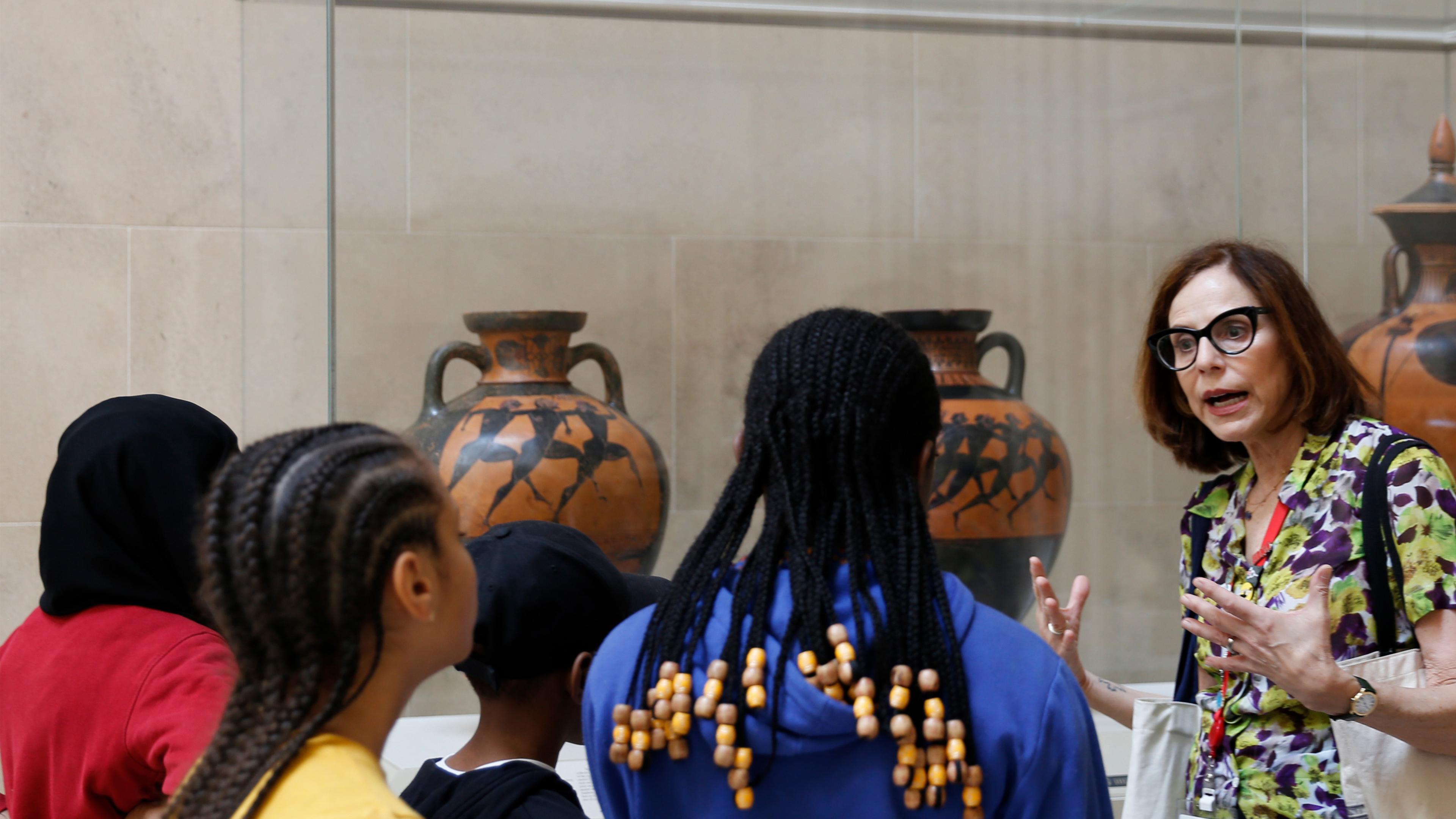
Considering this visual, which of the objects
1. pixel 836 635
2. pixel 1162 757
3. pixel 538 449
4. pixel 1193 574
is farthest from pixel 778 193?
Answer: pixel 836 635

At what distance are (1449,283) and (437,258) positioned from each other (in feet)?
5.91

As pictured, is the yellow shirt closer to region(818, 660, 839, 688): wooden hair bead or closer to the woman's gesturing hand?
region(818, 660, 839, 688): wooden hair bead

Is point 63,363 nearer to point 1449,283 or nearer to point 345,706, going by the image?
point 345,706

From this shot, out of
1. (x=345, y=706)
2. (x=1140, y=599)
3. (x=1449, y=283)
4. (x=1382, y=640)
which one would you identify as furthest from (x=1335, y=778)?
(x=1140, y=599)

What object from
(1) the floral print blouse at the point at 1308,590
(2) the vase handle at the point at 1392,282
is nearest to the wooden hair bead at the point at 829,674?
(1) the floral print blouse at the point at 1308,590

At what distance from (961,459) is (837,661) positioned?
1.62 meters

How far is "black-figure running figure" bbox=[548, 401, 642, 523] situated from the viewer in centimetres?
225

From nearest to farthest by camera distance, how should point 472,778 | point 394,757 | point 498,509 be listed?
point 472,778
point 394,757
point 498,509

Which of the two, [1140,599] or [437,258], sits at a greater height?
[437,258]

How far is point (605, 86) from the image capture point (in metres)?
2.59

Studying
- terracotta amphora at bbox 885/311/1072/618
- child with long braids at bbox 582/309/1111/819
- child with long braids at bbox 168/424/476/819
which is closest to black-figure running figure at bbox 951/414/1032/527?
terracotta amphora at bbox 885/311/1072/618

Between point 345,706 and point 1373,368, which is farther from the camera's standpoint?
point 1373,368

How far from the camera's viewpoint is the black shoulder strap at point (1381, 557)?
118 cm

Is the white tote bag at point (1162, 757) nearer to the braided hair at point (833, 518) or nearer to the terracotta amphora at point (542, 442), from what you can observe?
the braided hair at point (833, 518)
